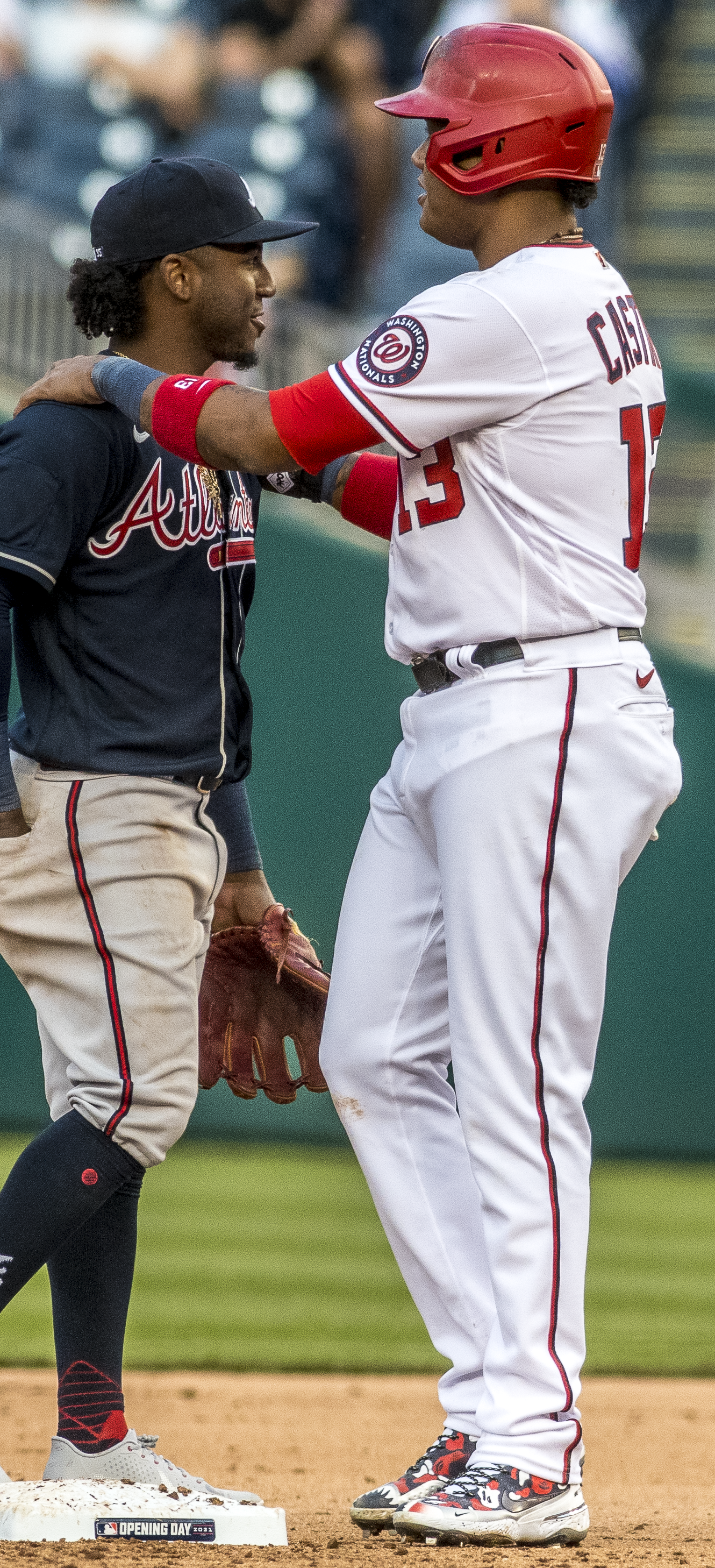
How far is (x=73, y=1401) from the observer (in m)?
2.24

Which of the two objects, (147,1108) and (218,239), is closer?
(147,1108)

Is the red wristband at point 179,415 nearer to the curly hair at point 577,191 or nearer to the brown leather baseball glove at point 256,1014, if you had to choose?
the curly hair at point 577,191

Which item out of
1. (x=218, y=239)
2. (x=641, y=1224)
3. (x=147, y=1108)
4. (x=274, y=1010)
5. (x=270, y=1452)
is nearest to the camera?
(x=147, y=1108)

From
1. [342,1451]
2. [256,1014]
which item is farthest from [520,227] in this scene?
[342,1451]

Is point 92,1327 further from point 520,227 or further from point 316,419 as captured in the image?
point 520,227

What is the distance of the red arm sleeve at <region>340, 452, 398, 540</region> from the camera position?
259 cm

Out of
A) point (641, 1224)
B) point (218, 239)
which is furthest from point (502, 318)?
point (641, 1224)

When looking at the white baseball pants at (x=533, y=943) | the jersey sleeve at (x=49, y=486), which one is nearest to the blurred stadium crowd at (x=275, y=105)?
the jersey sleeve at (x=49, y=486)

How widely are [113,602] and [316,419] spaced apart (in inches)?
15.3

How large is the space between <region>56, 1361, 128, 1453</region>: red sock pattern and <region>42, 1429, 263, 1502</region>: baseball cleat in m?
0.01

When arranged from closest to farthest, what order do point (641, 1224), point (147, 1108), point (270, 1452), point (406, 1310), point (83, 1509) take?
1. point (83, 1509)
2. point (147, 1108)
3. point (270, 1452)
4. point (406, 1310)
5. point (641, 1224)

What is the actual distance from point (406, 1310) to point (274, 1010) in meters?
1.94

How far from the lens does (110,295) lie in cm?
239

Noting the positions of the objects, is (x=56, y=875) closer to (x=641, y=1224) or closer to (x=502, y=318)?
(x=502, y=318)
